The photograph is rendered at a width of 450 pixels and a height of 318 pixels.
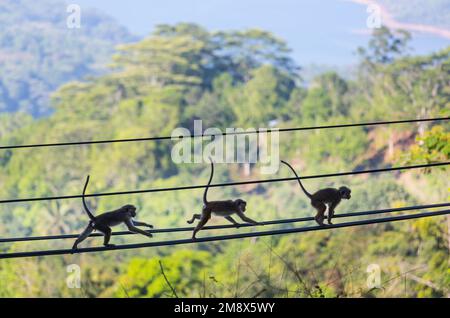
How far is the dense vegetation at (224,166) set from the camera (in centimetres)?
1441

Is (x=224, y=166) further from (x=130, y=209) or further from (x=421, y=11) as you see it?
(x=130, y=209)

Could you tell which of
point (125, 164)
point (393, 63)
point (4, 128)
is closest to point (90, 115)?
point (4, 128)

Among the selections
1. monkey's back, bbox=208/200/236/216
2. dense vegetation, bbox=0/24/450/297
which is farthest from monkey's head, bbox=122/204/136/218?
dense vegetation, bbox=0/24/450/297

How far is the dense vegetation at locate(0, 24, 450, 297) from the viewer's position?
1441 centimetres

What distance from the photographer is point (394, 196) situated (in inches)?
738

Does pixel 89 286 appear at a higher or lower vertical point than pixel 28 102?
lower

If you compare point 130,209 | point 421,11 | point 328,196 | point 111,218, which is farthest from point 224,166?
point 111,218

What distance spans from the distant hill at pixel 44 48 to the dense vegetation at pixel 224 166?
573 cm

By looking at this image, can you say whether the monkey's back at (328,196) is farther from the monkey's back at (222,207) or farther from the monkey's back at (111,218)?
the monkey's back at (111,218)

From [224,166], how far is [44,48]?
69.2 ft

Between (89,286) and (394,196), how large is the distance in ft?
25.8

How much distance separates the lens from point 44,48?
1641 inches

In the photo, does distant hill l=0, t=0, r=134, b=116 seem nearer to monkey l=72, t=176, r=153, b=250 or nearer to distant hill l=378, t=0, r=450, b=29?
distant hill l=378, t=0, r=450, b=29

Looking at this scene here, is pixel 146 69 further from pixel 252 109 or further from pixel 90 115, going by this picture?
pixel 252 109
